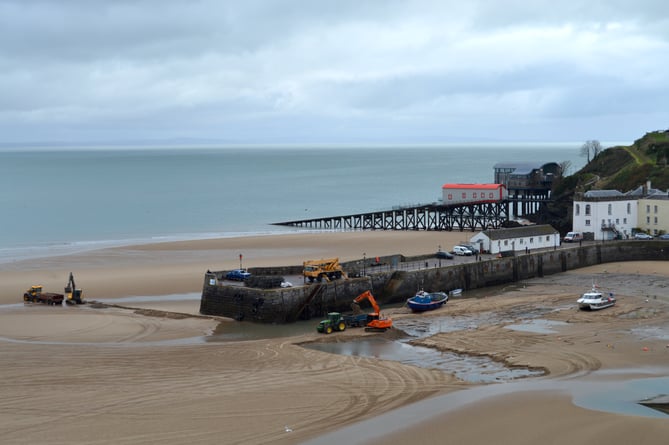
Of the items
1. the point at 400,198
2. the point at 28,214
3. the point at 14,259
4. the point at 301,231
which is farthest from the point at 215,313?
the point at 400,198

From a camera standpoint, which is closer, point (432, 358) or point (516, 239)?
point (432, 358)

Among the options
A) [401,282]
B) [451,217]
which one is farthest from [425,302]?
[451,217]

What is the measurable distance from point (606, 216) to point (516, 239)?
9.62 meters

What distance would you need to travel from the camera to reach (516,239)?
159 feet

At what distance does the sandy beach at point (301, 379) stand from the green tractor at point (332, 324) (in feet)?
1.49

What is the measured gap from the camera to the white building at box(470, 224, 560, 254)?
47.2 metres

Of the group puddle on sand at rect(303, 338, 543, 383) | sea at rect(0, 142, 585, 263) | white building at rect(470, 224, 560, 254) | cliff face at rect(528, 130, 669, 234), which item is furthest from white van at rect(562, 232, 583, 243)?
sea at rect(0, 142, 585, 263)

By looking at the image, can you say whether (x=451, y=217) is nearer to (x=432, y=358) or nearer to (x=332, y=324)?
(x=332, y=324)

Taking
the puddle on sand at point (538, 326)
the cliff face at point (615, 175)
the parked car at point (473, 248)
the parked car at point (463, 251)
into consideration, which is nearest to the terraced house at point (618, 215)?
the cliff face at point (615, 175)

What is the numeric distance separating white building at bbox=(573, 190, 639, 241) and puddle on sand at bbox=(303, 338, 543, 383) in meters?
28.6

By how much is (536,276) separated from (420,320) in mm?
15043

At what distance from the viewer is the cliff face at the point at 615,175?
2638 inches

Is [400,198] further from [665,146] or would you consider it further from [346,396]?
[346,396]

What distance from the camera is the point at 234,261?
5259cm
